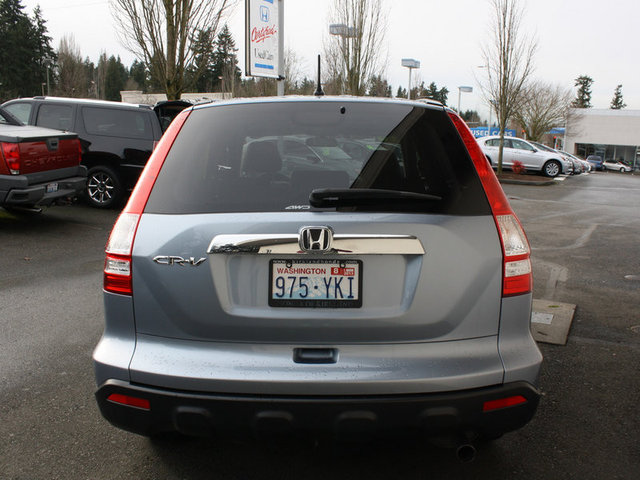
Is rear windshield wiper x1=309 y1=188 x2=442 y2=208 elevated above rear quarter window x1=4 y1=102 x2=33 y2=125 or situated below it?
below

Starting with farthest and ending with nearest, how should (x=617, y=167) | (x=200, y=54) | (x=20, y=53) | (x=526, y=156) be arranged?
(x=20, y=53)
(x=617, y=167)
(x=526, y=156)
(x=200, y=54)

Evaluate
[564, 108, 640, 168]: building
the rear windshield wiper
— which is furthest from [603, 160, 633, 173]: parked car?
the rear windshield wiper

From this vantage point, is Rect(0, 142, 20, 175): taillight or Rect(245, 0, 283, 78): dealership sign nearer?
Rect(0, 142, 20, 175): taillight

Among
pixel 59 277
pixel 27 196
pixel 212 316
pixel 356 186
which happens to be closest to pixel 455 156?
pixel 356 186

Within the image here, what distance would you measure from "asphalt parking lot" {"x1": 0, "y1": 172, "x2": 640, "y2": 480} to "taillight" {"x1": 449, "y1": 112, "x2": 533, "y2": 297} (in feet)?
2.44

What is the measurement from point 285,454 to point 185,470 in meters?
0.47

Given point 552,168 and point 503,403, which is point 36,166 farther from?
point 552,168

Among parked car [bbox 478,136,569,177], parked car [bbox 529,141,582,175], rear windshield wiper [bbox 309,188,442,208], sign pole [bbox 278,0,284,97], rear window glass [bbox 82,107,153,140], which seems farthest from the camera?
parked car [bbox 529,141,582,175]

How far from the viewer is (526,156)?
26641mm

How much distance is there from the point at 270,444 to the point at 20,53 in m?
74.9

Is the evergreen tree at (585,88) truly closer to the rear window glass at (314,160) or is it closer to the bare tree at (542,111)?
the bare tree at (542,111)

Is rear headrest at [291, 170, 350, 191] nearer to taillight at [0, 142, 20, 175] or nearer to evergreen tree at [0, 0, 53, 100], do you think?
taillight at [0, 142, 20, 175]

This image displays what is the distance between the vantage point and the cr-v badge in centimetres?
214

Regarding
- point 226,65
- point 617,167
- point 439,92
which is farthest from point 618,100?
point 226,65
